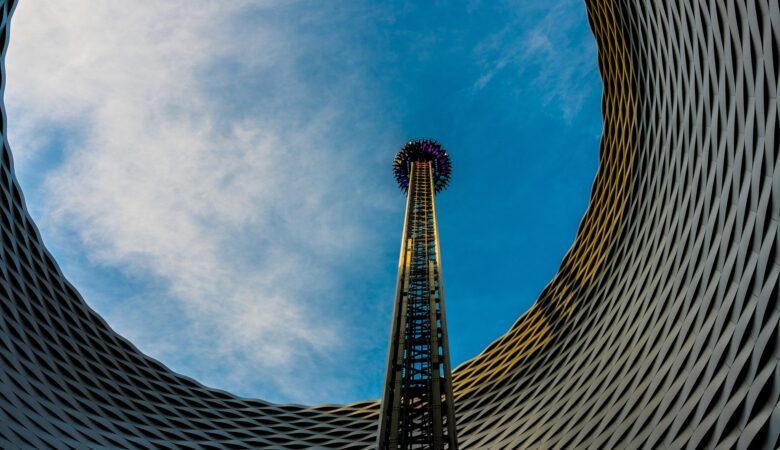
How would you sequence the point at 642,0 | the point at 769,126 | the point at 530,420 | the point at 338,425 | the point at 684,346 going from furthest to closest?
1. the point at 338,425
2. the point at 530,420
3. the point at 642,0
4. the point at 684,346
5. the point at 769,126

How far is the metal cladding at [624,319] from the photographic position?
2036 centimetres

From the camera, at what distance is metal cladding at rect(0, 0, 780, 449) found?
20359 mm

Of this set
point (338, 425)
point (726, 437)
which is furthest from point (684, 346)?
point (338, 425)

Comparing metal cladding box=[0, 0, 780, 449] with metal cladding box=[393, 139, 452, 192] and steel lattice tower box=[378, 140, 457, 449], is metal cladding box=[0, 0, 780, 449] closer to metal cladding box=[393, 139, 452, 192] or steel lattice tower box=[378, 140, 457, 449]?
steel lattice tower box=[378, 140, 457, 449]

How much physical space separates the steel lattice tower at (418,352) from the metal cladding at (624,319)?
421 inches

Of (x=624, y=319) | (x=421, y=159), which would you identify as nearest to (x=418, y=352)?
(x=624, y=319)

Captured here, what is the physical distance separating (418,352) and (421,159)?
37025mm

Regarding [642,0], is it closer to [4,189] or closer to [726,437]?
[726,437]

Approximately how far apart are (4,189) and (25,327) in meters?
9.13

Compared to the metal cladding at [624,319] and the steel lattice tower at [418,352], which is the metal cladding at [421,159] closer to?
the steel lattice tower at [418,352]

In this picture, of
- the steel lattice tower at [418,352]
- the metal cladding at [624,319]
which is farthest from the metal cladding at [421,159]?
the metal cladding at [624,319]

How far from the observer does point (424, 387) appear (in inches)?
847

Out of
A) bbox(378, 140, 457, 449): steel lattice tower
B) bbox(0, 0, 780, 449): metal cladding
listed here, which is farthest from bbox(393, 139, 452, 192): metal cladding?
bbox(0, 0, 780, 449): metal cladding

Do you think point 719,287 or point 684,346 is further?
point 684,346
